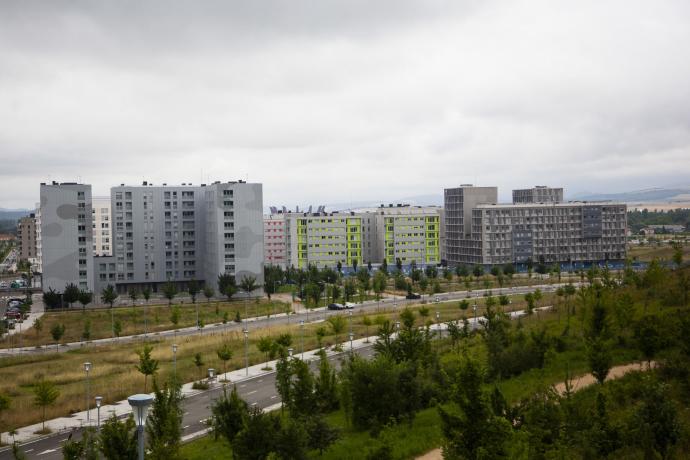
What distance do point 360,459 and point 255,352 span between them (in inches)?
929

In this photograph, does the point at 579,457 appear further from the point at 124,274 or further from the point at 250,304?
the point at 124,274

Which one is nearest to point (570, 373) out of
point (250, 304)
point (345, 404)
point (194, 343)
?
point (345, 404)

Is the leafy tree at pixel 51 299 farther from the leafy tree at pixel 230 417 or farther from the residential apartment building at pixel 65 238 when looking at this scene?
the leafy tree at pixel 230 417

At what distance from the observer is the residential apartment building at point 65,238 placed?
2685 inches

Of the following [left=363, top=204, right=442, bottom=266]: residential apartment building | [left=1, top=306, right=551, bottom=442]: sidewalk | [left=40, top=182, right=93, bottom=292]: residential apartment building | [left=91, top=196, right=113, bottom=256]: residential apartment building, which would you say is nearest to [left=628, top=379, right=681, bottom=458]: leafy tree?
[left=1, top=306, right=551, bottom=442]: sidewalk

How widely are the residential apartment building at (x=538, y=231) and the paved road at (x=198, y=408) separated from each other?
58.6 meters

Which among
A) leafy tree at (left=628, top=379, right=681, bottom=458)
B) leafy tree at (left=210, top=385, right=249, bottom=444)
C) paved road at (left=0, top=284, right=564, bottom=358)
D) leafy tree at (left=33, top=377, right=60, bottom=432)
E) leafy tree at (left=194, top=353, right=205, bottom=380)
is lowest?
paved road at (left=0, top=284, right=564, bottom=358)

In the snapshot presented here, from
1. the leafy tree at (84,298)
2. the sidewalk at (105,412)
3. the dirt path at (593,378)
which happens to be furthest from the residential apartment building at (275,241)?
the dirt path at (593,378)

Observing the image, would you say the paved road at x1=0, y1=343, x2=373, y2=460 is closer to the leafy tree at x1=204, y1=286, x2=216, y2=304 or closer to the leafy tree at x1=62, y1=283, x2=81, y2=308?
the leafy tree at x1=204, y1=286, x2=216, y2=304

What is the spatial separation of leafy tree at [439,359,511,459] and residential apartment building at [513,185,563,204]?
359 ft

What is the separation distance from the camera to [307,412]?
21641mm

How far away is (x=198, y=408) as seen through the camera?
92.5ft

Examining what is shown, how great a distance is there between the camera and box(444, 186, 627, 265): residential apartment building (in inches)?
3622

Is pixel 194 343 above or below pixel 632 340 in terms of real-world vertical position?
below
